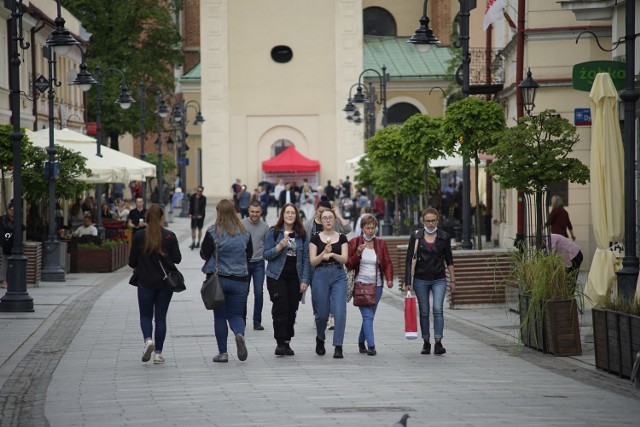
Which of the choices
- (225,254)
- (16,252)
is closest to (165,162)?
(16,252)

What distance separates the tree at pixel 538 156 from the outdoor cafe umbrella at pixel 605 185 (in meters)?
3.33

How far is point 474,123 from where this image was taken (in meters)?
23.7

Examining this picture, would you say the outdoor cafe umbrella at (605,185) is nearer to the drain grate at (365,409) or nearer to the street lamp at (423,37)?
the drain grate at (365,409)

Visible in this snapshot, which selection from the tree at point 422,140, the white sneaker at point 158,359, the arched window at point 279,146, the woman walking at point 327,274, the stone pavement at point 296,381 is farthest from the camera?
the arched window at point 279,146

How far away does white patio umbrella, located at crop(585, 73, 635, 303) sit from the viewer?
628 inches

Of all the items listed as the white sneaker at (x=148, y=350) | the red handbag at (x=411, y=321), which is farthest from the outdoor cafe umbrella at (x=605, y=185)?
the white sneaker at (x=148, y=350)

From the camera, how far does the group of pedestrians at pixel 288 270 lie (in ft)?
48.0

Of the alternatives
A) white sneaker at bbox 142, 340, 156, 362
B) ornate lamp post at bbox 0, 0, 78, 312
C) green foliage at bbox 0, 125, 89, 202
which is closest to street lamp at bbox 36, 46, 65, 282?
green foliage at bbox 0, 125, 89, 202

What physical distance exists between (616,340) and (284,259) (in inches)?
156

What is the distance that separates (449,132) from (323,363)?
1019 centimetres

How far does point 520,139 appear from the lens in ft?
64.7

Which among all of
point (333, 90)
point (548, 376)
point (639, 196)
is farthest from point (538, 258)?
point (333, 90)

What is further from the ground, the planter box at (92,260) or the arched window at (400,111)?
the arched window at (400,111)

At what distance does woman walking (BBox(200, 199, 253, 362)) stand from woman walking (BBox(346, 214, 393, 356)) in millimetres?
1296
